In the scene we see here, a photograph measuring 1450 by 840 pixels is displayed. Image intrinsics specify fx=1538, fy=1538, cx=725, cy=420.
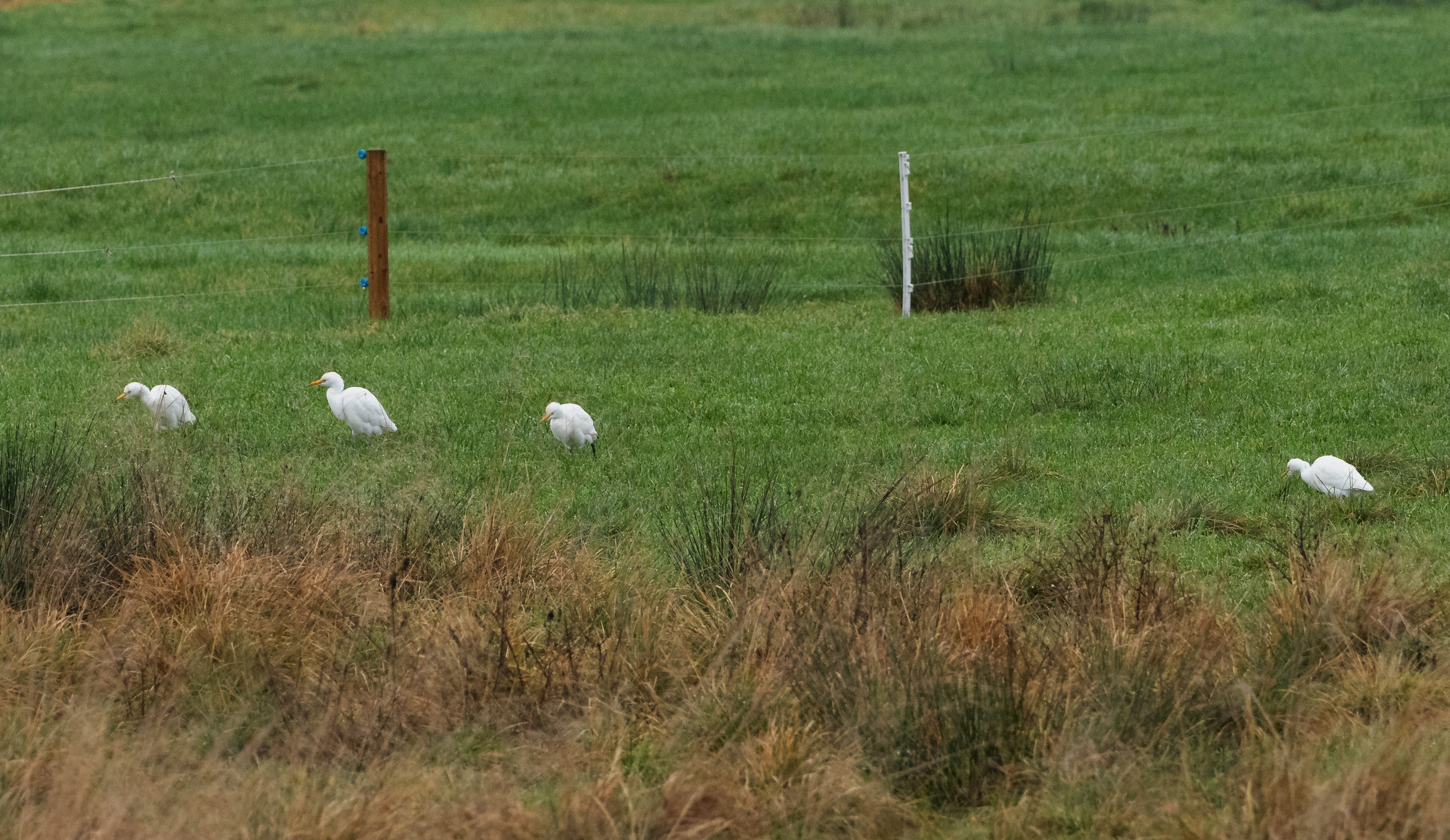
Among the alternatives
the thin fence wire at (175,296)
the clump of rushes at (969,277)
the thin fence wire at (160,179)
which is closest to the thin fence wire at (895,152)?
the thin fence wire at (160,179)

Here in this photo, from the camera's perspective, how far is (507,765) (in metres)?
4.62

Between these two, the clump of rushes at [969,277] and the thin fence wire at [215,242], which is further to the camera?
the thin fence wire at [215,242]

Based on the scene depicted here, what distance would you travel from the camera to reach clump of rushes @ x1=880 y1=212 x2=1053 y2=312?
13.2 m

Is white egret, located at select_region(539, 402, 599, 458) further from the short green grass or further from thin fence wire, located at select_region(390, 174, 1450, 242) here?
thin fence wire, located at select_region(390, 174, 1450, 242)

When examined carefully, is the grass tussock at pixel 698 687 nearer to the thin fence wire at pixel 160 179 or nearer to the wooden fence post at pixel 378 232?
the wooden fence post at pixel 378 232

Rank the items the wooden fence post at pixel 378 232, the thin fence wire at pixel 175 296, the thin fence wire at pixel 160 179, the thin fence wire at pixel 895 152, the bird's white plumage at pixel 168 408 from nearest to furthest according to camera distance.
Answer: the bird's white plumage at pixel 168 408
the wooden fence post at pixel 378 232
the thin fence wire at pixel 160 179
the thin fence wire at pixel 175 296
the thin fence wire at pixel 895 152

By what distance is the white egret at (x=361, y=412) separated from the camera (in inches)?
339

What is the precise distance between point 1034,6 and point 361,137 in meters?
23.1

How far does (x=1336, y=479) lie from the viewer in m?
7.05

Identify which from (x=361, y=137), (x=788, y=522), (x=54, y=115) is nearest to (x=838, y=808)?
(x=788, y=522)

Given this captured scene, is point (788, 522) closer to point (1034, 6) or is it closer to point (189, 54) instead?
point (189, 54)

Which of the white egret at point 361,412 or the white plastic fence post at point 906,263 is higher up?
the white plastic fence post at point 906,263

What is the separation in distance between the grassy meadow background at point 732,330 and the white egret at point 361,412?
15cm

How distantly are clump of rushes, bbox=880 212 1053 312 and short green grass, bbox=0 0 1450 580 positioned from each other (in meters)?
0.40
